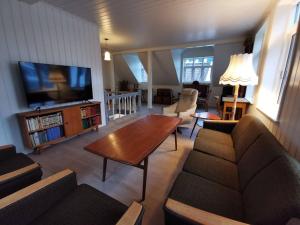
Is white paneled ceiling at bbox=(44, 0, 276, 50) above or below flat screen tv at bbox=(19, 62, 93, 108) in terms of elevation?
above

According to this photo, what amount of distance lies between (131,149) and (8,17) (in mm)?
2671

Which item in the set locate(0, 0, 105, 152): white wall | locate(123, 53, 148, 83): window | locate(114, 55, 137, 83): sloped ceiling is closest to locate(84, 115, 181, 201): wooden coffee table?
locate(0, 0, 105, 152): white wall

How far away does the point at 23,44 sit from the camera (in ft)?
7.57

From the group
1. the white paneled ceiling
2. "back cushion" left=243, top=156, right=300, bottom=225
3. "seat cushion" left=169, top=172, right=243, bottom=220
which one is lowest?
"seat cushion" left=169, top=172, right=243, bottom=220

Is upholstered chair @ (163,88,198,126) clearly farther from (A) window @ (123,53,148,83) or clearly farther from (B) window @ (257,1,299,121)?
(A) window @ (123,53,148,83)

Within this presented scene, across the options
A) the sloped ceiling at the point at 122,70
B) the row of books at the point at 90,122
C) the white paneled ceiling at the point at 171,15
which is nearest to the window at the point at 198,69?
the white paneled ceiling at the point at 171,15

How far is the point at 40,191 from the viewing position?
929 millimetres

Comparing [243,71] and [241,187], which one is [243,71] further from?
[241,187]

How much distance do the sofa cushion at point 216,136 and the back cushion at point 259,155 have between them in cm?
63

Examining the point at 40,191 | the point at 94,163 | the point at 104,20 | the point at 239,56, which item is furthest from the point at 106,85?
the point at 40,191

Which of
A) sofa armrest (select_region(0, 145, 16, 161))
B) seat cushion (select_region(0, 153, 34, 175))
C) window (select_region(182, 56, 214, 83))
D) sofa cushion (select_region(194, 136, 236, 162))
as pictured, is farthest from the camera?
window (select_region(182, 56, 214, 83))

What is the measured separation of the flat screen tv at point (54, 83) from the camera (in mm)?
2309

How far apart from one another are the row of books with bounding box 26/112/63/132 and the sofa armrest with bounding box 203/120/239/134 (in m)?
2.64

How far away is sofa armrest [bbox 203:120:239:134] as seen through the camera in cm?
226
